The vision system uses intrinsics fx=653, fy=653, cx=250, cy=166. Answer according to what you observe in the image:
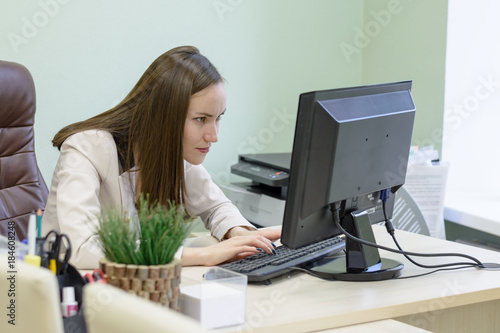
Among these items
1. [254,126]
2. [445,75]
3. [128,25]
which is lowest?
[254,126]

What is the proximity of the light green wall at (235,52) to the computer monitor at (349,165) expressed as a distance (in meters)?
1.33

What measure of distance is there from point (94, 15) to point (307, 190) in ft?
5.13

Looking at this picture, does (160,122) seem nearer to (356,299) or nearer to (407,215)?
(356,299)

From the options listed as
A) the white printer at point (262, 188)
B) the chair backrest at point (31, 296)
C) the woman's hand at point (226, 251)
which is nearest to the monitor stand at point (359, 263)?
the woman's hand at point (226, 251)

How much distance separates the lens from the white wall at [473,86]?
2.69 metres

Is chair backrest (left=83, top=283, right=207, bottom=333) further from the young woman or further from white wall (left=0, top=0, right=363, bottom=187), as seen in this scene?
white wall (left=0, top=0, right=363, bottom=187)

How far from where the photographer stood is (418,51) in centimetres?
288

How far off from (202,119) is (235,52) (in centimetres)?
131

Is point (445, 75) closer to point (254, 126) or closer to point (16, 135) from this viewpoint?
point (254, 126)

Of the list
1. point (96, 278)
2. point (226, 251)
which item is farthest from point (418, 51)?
point (96, 278)

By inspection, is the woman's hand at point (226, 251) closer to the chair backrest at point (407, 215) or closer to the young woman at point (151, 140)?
the young woman at point (151, 140)

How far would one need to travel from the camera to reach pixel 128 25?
2.66 m

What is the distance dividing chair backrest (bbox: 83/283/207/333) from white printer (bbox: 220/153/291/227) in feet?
5.54

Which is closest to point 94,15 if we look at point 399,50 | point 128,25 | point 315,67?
point 128,25
